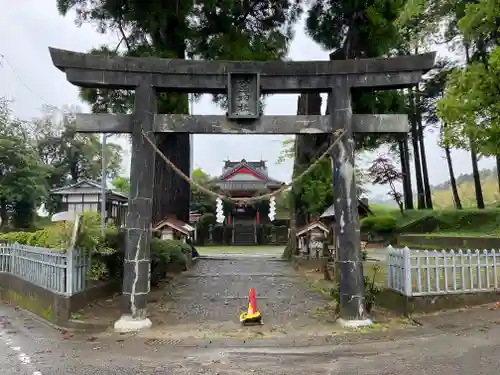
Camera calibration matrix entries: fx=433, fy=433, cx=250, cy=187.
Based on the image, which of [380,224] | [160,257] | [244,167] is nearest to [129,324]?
[160,257]

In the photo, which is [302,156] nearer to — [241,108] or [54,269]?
[241,108]

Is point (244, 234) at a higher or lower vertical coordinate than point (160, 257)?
higher

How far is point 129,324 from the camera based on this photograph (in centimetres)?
777

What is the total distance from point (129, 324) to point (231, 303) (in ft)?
10.3

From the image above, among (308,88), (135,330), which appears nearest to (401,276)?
(308,88)

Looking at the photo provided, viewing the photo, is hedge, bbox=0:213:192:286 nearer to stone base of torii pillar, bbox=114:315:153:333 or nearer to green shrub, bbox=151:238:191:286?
green shrub, bbox=151:238:191:286

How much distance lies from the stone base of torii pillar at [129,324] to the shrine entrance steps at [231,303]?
0.89 feet

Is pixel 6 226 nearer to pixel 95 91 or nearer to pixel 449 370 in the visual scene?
pixel 95 91

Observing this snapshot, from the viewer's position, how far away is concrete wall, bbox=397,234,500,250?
18.4 meters

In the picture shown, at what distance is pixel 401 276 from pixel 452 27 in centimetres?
1815

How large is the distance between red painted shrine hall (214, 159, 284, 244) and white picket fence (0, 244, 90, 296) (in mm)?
30385

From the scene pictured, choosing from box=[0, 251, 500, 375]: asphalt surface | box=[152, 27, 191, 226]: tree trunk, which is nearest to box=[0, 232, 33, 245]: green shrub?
box=[0, 251, 500, 375]: asphalt surface

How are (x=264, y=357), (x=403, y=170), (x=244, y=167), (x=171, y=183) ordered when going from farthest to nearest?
(x=244, y=167)
(x=403, y=170)
(x=171, y=183)
(x=264, y=357)

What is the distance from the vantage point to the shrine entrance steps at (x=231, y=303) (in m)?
8.03
